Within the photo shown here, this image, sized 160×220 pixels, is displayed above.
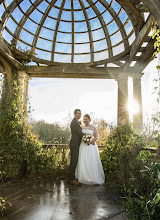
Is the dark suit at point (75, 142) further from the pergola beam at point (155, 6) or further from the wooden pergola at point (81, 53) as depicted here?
the pergola beam at point (155, 6)

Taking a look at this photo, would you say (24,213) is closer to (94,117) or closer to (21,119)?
(21,119)

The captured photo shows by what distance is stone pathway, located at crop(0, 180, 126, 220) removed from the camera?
2916mm

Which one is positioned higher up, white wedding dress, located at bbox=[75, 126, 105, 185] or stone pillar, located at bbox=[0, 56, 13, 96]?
stone pillar, located at bbox=[0, 56, 13, 96]

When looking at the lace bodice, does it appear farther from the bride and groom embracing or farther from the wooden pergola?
the wooden pergola

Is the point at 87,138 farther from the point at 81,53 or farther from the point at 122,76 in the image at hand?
the point at 81,53

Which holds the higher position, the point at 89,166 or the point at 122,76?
the point at 122,76

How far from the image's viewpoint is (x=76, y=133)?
208 inches

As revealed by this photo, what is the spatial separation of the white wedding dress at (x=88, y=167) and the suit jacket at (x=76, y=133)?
6.6 inches

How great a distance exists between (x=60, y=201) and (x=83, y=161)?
66.1 inches

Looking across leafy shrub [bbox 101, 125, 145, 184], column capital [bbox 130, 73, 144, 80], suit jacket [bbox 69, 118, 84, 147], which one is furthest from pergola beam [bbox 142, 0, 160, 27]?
column capital [bbox 130, 73, 144, 80]

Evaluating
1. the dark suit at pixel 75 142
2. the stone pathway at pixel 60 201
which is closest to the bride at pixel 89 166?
Result: the dark suit at pixel 75 142

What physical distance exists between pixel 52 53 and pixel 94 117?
457 cm

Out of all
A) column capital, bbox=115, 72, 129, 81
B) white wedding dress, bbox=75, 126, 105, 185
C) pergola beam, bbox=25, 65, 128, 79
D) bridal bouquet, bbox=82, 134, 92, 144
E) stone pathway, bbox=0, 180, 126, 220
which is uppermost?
pergola beam, bbox=25, 65, 128, 79

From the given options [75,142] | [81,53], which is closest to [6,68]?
[81,53]
